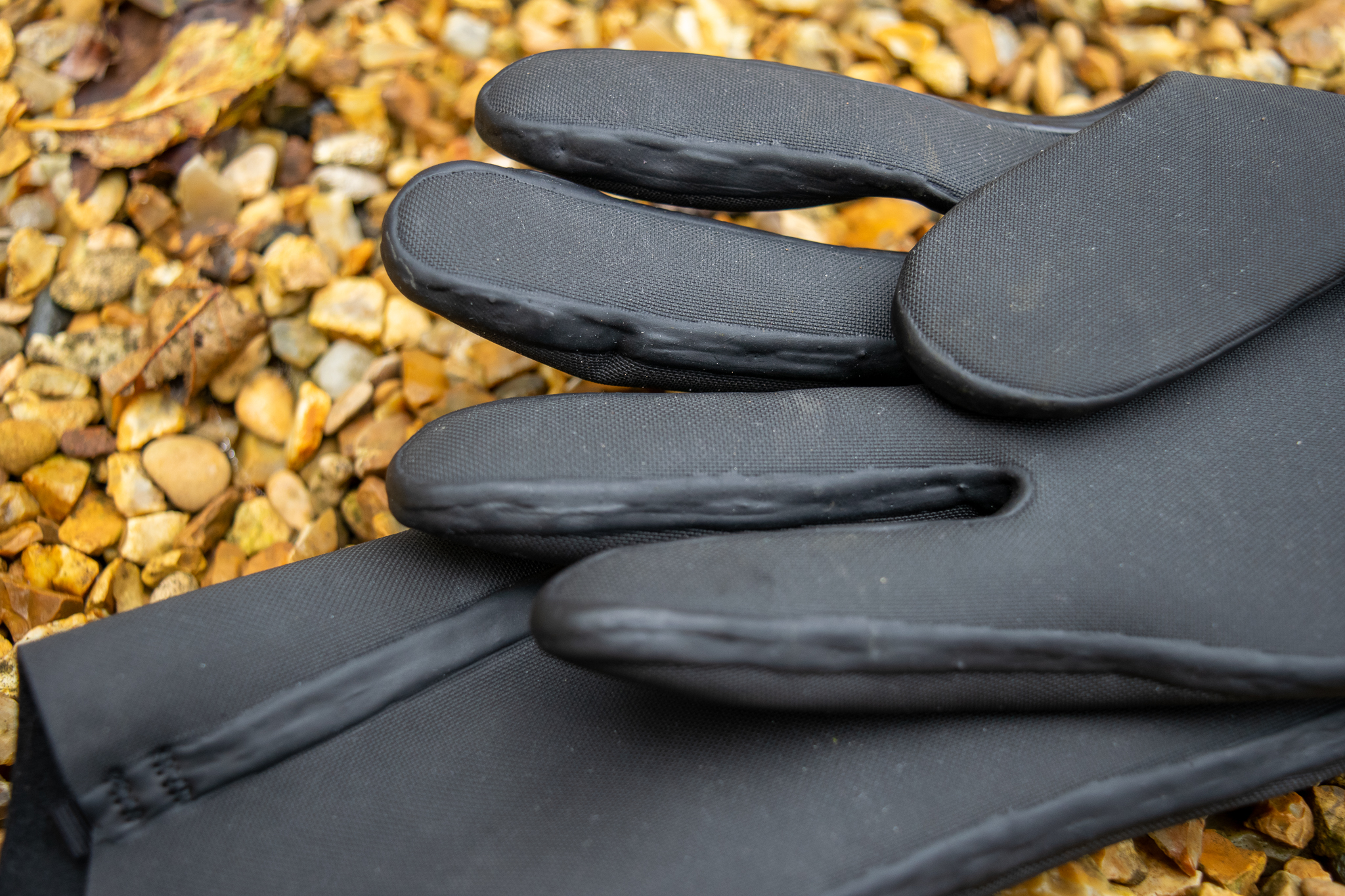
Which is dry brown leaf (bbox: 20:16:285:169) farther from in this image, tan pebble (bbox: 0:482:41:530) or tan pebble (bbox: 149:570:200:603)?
tan pebble (bbox: 149:570:200:603)

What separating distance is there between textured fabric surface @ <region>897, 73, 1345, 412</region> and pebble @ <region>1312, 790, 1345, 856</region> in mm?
513

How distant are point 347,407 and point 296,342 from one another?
134 mm

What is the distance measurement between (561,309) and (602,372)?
3.9 inches

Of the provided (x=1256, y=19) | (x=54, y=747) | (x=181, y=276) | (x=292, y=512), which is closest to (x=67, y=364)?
(x=181, y=276)

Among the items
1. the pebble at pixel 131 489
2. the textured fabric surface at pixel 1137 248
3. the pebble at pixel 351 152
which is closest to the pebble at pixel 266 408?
the pebble at pixel 131 489

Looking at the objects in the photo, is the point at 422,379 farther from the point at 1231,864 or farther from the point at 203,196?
the point at 1231,864

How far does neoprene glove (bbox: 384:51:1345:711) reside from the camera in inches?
30.2

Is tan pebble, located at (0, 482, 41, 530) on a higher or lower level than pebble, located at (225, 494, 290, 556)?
higher

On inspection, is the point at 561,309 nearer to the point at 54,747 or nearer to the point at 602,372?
the point at 602,372

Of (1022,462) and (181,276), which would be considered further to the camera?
(181,276)

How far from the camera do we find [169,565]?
114 centimetres

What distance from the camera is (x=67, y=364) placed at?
1217 mm

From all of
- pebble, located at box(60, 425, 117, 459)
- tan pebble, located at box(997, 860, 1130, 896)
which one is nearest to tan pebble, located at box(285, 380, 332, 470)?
pebble, located at box(60, 425, 117, 459)

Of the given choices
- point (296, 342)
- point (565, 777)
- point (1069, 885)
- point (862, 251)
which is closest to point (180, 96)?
point (296, 342)
